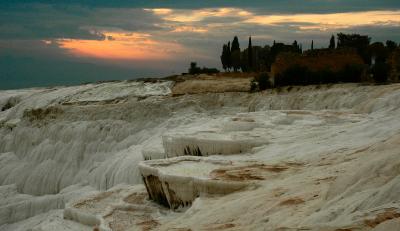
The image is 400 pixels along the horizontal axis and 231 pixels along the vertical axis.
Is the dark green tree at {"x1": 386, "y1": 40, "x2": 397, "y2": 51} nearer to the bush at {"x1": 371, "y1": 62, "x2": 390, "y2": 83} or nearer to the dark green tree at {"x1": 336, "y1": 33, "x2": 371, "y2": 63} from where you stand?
the dark green tree at {"x1": 336, "y1": 33, "x2": 371, "y2": 63}

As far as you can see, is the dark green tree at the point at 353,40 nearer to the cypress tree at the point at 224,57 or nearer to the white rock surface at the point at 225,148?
the cypress tree at the point at 224,57

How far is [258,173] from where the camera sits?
13812mm

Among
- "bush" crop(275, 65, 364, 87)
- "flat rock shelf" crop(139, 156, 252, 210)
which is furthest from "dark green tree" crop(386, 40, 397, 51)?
"flat rock shelf" crop(139, 156, 252, 210)

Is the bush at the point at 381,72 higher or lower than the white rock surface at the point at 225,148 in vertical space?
higher

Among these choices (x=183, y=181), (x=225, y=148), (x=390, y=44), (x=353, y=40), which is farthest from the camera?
(x=353, y=40)

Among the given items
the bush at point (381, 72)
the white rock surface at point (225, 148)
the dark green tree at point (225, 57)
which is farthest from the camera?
the dark green tree at point (225, 57)

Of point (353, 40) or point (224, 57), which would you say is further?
point (224, 57)

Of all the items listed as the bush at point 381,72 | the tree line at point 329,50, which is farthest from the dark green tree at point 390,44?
the bush at point 381,72

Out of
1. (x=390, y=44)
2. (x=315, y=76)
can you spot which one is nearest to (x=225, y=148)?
(x=315, y=76)

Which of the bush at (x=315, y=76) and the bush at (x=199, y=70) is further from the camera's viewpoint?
the bush at (x=199, y=70)

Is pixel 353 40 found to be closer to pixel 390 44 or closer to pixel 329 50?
pixel 390 44

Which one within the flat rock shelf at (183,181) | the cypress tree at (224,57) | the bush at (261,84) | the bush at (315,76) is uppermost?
the cypress tree at (224,57)

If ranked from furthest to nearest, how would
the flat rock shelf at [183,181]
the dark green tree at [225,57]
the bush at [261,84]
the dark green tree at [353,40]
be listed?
the dark green tree at [225,57] → the dark green tree at [353,40] → the bush at [261,84] → the flat rock shelf at [183,181]

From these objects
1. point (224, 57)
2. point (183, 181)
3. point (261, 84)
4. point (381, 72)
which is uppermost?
point (224, 57)
